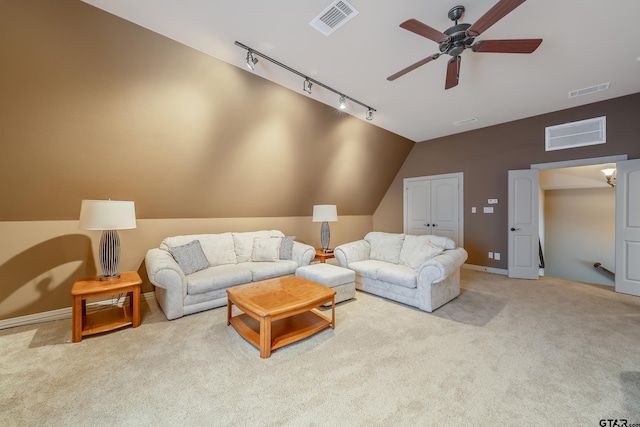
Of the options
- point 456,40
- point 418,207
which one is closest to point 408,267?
point 456,40

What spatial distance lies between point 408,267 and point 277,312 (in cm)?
216

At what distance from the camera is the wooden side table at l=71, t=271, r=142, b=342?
92.0 inches

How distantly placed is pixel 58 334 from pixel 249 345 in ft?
6.39

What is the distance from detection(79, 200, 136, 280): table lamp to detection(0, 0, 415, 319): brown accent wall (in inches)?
25.0

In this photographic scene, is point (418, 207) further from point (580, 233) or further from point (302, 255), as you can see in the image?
point (580, 233)

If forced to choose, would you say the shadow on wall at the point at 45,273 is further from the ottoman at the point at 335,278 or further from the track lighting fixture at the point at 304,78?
the track lighting fixture at the point at 304,78

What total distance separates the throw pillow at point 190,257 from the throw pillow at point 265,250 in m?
0.73

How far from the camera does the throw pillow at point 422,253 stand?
10.9ft

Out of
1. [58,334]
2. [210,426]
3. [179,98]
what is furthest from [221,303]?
[179,98]

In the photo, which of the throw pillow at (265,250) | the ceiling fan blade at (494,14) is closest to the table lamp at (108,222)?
the throw pillow at (265,250)

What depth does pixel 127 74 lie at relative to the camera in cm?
249

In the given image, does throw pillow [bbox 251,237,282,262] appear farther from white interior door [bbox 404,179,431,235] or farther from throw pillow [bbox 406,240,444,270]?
white interior door [bbox 404,179,431,235]

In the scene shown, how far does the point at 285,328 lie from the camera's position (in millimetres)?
2471

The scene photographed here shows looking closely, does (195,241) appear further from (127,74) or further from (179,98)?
(127,74)
